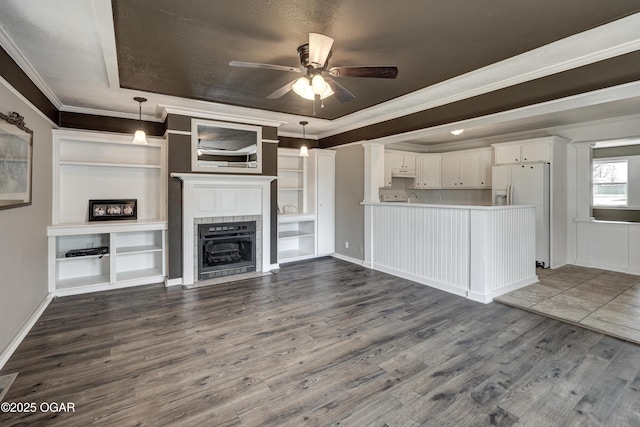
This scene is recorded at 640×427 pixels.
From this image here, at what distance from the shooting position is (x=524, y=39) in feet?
7.96

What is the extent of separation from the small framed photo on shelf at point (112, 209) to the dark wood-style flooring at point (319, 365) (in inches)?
51.0

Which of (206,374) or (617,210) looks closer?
(206,374)

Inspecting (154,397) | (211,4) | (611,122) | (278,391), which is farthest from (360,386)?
(611,122)

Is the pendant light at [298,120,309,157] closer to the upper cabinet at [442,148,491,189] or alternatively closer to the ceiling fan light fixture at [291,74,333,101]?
the ceiling fan light fixture at [291,74,333,101]

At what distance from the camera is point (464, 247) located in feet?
13.0

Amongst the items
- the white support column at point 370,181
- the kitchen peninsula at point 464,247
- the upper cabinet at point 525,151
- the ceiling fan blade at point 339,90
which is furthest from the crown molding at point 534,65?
the upper cabinet at point 525,151

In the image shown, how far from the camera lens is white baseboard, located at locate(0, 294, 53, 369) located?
95.4 inches

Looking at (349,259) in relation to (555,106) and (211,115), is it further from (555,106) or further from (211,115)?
(555,106)

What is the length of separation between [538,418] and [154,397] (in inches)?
98.1

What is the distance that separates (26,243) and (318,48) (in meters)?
3.45

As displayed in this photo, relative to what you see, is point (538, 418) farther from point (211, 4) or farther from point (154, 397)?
point (211, 4)

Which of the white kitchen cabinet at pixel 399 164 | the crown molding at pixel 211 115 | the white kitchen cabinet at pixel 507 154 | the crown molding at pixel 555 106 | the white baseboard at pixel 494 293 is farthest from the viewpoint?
the white kitchen cabinet at pixel 399 164

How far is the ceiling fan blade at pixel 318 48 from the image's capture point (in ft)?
7.22

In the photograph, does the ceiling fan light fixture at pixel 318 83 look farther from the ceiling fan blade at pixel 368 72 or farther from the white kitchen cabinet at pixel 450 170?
the white kitchen cabinet at pixel 450 170
